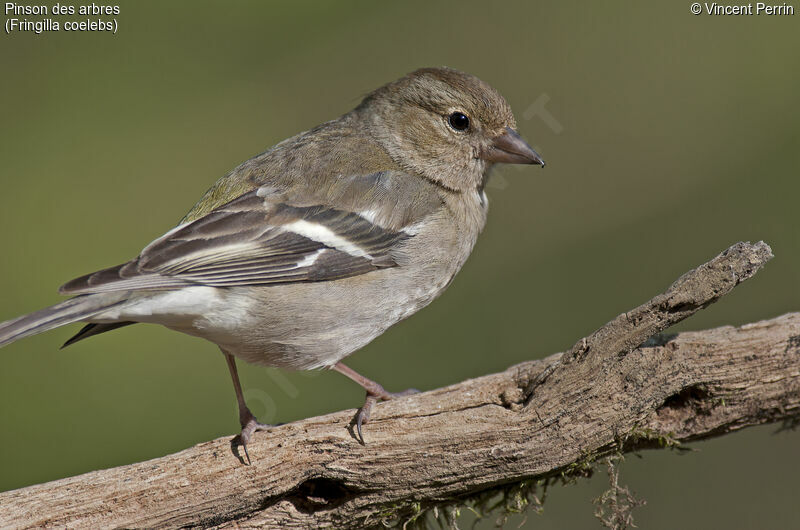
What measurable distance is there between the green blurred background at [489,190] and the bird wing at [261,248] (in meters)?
1.05

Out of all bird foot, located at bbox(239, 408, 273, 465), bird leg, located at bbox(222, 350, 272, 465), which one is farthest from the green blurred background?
bird foot, located at bbox(239, 408, 273, 465)

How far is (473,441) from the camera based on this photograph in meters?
3.45

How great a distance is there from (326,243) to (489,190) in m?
1.57

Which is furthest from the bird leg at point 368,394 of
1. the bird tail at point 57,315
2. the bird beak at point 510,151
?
the bird beak at point 510,151

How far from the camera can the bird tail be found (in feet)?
10.2

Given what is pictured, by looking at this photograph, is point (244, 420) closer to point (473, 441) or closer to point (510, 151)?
point (473, 441)

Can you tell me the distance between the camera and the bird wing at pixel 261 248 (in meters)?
3.59

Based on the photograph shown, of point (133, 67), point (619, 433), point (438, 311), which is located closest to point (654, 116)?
point (438, 311)

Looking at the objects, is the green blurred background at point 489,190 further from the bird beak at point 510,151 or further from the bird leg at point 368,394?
the bird leg at point 368,394

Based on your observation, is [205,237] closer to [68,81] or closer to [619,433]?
[619,433]

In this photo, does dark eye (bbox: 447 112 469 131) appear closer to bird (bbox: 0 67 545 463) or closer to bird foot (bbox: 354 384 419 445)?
bird (bbox: 0 67 545 463)

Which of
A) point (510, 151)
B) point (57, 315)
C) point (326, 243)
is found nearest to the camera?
point (57, 315)

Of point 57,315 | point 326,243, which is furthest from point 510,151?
point 57,315

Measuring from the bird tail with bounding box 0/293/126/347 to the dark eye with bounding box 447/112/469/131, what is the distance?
2.14 metres
